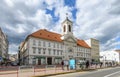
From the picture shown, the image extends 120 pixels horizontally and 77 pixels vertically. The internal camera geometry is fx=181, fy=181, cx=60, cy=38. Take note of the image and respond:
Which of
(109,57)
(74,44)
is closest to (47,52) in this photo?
(74,44)

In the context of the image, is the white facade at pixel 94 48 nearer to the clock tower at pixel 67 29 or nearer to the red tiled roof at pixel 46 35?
the clock tower at pixel 67 29

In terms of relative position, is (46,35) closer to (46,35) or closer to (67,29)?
(46,35)

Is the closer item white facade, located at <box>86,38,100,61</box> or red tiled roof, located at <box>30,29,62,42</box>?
red tiled roof, located at <box>30,29,62,42</box>

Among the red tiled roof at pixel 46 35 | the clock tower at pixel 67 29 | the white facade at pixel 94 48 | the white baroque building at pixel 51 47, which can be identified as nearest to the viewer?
the white baroque building at pixel 51 47

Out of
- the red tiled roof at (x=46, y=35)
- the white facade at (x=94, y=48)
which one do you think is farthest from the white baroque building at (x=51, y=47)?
the white facade at (x=94, y=48)

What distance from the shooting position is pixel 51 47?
6925 cm

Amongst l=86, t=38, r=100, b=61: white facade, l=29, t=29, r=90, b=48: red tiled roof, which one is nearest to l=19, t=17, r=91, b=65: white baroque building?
l=29, t=29, r=90, b=48: red tiled roof

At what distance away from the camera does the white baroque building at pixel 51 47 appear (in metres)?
62.5

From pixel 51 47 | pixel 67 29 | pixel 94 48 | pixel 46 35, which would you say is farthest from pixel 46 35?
pixel 94 48

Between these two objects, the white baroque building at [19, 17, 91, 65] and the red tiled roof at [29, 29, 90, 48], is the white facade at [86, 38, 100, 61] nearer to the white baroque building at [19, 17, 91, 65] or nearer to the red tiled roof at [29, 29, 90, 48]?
the white baroque building at [19, 17, 91, 65]

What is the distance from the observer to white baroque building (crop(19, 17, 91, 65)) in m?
62.5

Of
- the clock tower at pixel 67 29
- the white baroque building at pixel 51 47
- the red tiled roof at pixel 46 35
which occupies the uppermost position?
the clock tower at pixel 67 29

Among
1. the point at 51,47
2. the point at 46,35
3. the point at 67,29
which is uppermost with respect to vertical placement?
the point at 67,29

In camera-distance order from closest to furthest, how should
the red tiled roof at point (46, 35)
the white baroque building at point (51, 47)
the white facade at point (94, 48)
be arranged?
1. the white baroque building at point (51, 47)
2. the red tiled roof at point (46, 35)
3. the white facade at point (94, 48)
